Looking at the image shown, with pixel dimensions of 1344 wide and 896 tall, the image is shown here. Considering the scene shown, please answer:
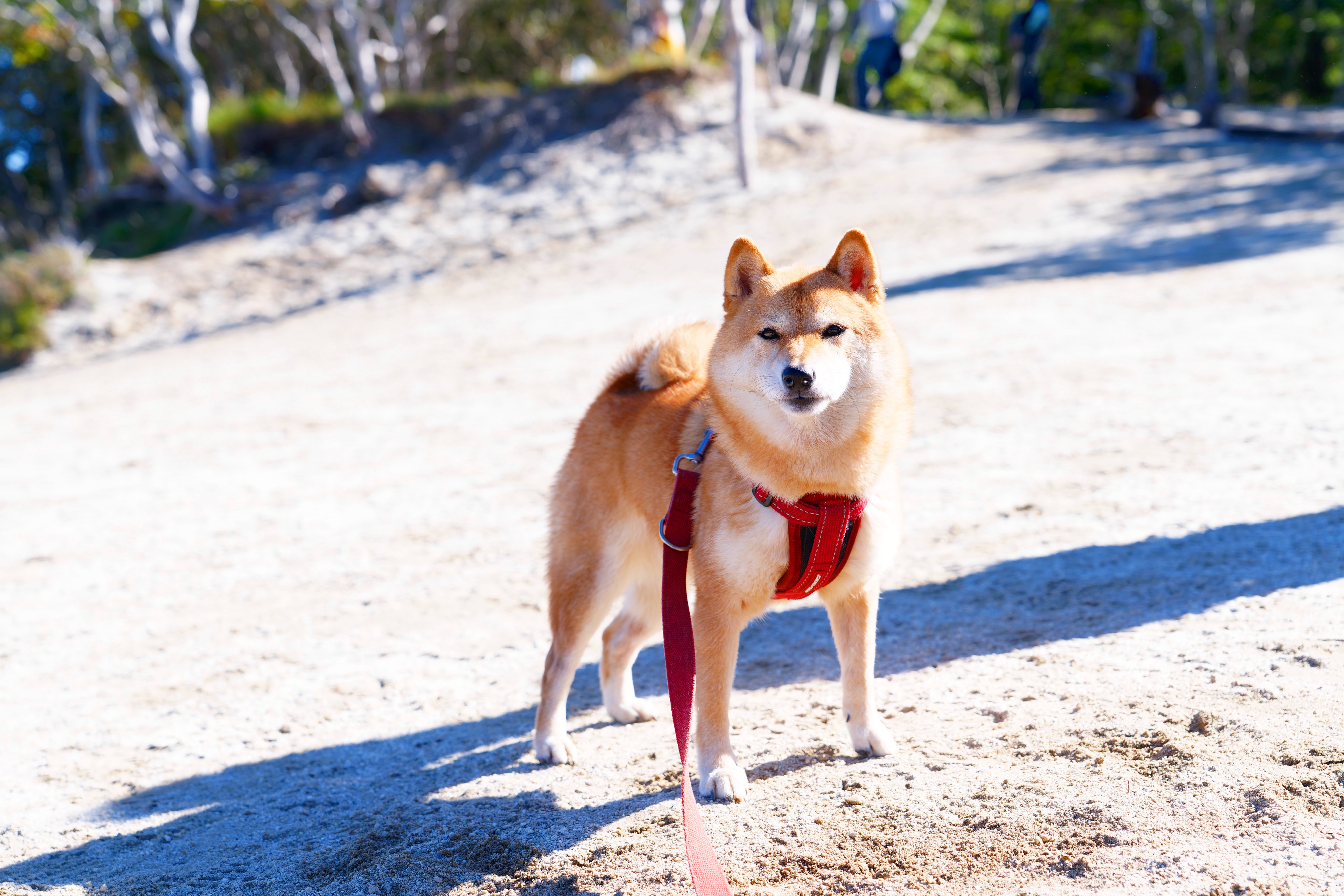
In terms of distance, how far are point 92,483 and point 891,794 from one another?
7.21 m

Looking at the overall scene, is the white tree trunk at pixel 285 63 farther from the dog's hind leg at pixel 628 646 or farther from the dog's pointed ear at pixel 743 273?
the dog's pointed ear at pixel 743 273

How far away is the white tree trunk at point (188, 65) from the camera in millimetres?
18266

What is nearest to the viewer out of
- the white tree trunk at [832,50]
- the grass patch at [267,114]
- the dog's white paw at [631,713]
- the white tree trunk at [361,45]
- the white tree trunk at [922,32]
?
the dog's white paw at [631,713]

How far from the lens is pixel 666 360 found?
373 cm

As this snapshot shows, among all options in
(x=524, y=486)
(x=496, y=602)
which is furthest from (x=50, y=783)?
(x=524, y=486)

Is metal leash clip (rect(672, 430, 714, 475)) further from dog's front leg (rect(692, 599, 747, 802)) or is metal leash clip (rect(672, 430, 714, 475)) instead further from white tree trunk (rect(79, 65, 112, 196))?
white tree trunk (rect(79, 65, 112, 196))

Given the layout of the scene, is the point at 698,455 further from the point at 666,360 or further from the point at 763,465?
the point at 666,360

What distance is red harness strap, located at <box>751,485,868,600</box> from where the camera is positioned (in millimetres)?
3020

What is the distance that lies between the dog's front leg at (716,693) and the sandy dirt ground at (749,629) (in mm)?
93

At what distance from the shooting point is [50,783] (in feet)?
12.5

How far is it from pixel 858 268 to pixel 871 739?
1.50 metres

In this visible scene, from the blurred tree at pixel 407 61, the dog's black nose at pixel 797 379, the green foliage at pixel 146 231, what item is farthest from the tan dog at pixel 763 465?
the green foliage at pixel 146 231

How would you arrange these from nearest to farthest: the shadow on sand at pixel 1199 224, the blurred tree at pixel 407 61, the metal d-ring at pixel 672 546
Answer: the metal d-ring at pixel 672 546
the shadow on sand at pixel 1199 224
the blurred tree at pixel 407 61

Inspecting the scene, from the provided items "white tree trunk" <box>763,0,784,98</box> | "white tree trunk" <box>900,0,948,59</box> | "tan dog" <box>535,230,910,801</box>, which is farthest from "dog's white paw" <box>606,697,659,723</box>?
"white tree trunk" <box>900,0,948,59</box>
